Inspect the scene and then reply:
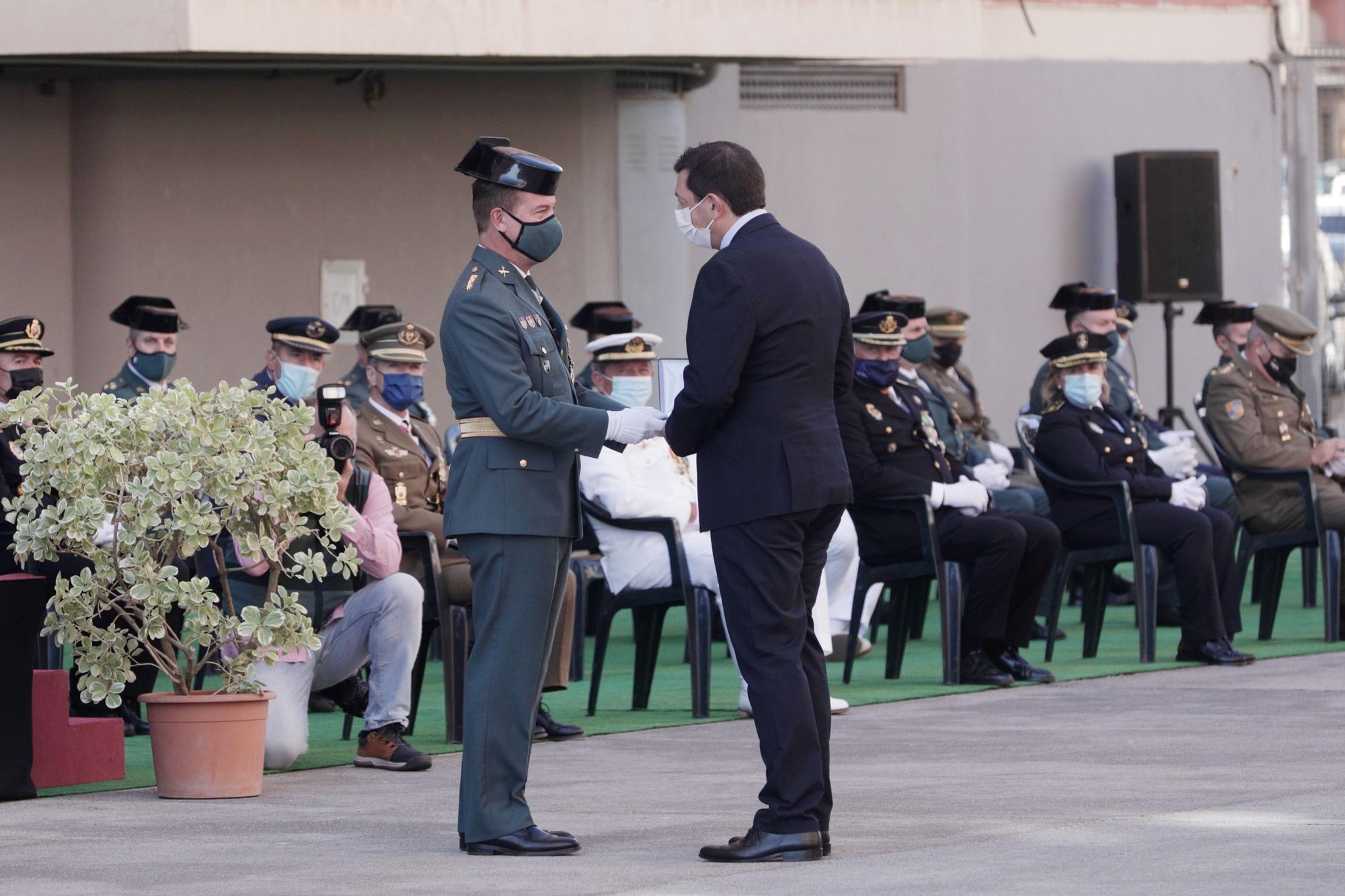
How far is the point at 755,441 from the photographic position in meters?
5.22

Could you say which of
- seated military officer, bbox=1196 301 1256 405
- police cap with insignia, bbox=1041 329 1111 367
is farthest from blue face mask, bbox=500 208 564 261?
seated military officer, bbox=1196 301 1256 405

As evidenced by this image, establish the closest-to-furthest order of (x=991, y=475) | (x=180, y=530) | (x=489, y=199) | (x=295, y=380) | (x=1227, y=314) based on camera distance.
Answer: (x=489, y=199) < (x=180, y=530) < (x=295, y=380) < (x=991, y=475) < (x=1227, y=314)

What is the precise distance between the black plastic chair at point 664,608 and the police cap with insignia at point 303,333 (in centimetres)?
123

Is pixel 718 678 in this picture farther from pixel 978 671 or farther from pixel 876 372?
pixel 876 372

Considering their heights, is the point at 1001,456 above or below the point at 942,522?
above

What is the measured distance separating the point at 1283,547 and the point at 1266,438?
56 centimetres

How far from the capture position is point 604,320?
1135 centimetres

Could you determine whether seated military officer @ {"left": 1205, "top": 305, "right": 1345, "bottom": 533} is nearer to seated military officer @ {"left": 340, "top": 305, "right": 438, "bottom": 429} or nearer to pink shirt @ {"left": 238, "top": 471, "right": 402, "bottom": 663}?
seated military officer @ {"left": 340, "top": 305, "right": 438, "bottom": 429}

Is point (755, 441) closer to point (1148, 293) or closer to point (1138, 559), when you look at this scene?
point (1138, 559)

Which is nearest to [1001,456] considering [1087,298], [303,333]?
[1087,298]

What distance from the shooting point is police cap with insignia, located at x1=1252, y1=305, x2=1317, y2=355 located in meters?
10.8

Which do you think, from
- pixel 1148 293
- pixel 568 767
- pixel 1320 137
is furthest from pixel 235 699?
pixel 1320 137

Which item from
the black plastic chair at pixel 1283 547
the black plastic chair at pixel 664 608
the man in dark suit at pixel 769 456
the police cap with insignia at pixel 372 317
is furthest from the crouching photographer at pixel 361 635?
the black plastic chair at pixel 1283 547

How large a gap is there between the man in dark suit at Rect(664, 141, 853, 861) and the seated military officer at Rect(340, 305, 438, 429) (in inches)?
142
